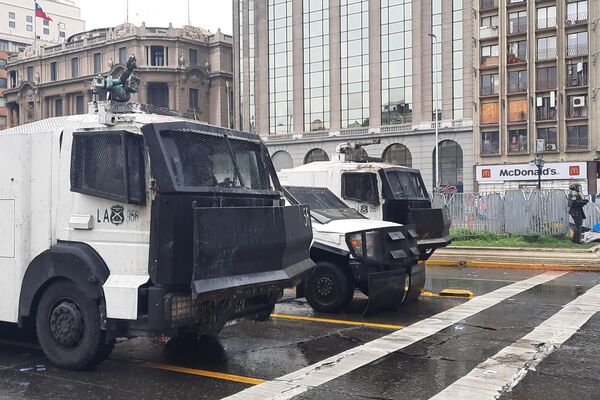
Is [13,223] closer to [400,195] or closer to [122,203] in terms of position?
[122,203]

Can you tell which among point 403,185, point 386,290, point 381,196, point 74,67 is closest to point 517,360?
point 386,290

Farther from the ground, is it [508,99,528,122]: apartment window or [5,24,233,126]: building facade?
[5,24,233,126]: building facade

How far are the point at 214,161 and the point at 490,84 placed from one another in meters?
53.0

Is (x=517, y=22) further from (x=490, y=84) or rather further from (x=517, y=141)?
(x=517, y=141)

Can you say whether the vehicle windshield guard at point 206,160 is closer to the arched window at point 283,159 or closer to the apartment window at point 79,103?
the arched window at point 283,159

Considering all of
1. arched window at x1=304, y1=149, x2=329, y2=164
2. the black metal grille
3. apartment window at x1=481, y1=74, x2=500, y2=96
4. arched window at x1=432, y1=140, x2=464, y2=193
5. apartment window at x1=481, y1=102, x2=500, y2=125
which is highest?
apartment window at x1=481, y1=74, x2=500, y2=96

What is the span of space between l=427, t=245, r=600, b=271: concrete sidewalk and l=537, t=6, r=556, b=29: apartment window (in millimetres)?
40031

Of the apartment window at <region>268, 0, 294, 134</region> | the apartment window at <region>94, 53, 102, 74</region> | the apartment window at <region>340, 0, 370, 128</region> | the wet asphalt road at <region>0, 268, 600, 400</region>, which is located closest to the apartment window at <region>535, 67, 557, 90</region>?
the apartment window at <region>340, 0, 370, 128</region>

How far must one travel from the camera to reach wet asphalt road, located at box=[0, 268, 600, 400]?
19.7ft

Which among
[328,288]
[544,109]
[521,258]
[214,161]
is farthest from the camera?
[544,109]

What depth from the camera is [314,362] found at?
7.10 metres

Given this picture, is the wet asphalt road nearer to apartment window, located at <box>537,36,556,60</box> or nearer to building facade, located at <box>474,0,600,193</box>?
building facade, located at <box>474,0,600,193</box>

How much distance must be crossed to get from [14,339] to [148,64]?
227 ft

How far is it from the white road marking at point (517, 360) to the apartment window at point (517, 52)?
1922 inches
